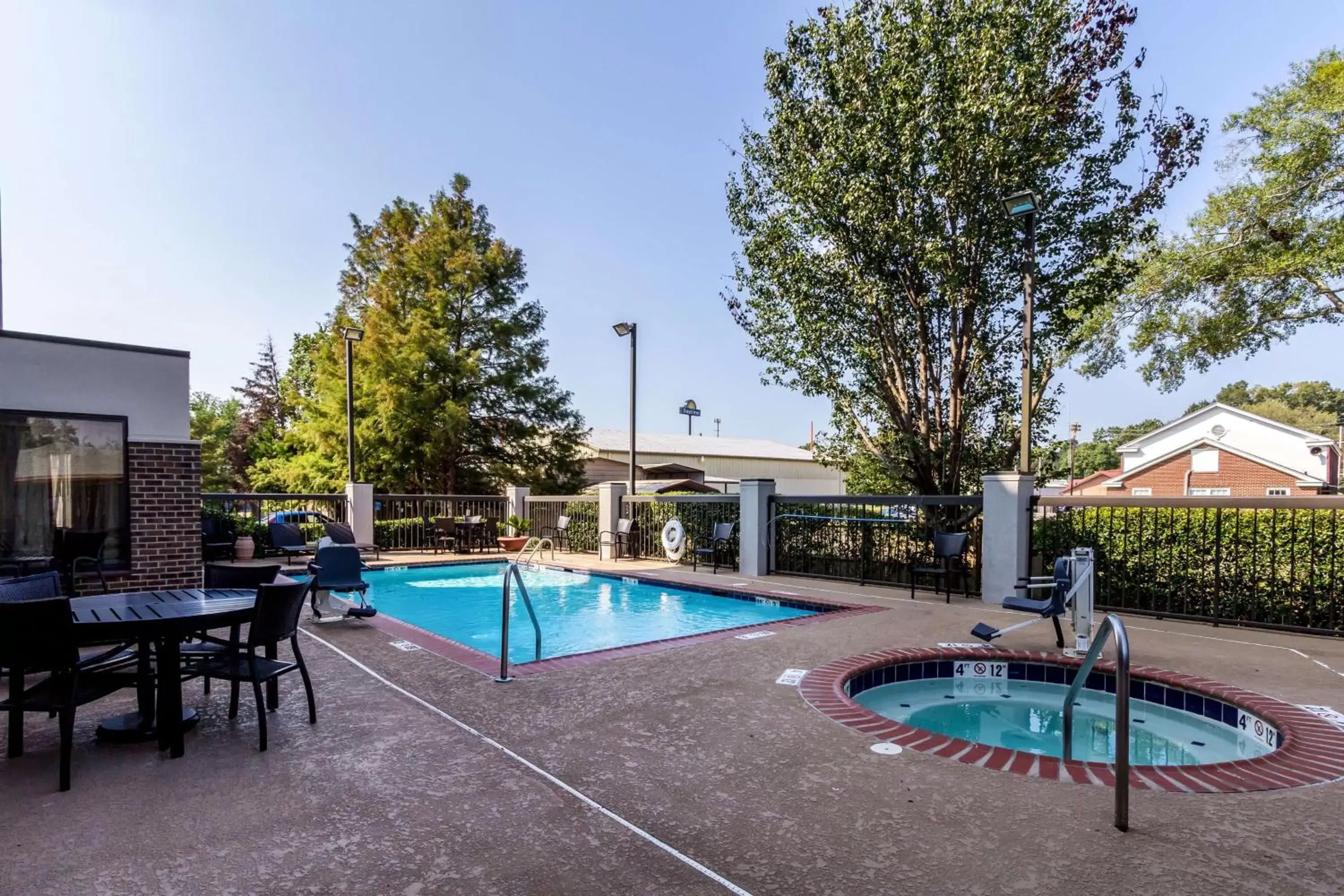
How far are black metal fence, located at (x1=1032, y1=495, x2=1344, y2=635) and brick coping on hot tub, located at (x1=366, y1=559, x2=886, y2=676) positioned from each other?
266 centimetres

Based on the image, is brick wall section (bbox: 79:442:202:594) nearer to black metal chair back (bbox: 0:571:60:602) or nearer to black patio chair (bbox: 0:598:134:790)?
black metal chair back (bbox: 0:571:60:602)

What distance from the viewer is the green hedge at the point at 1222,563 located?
250 inches

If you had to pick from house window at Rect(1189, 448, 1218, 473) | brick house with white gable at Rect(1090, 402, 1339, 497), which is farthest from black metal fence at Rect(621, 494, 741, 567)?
house window at Rect(1189, 448, 1218, 473)

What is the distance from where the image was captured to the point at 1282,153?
42.7 ft

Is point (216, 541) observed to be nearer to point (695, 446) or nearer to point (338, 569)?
point (338, 569)

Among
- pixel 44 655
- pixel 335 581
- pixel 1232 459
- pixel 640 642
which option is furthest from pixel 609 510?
pixel 1232 459

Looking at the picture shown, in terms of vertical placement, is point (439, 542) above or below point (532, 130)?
below

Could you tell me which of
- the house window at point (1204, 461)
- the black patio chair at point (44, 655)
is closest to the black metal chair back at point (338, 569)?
the black patio chair at point (44, 655)

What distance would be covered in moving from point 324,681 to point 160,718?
4.19ft

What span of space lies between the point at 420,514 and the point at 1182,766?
16587mm

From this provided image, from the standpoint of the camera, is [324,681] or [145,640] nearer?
[145,640]

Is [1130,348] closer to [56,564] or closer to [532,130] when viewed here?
[532,130]

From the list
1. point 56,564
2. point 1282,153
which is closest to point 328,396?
point 56,564

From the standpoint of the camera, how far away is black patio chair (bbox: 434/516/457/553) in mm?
14180
